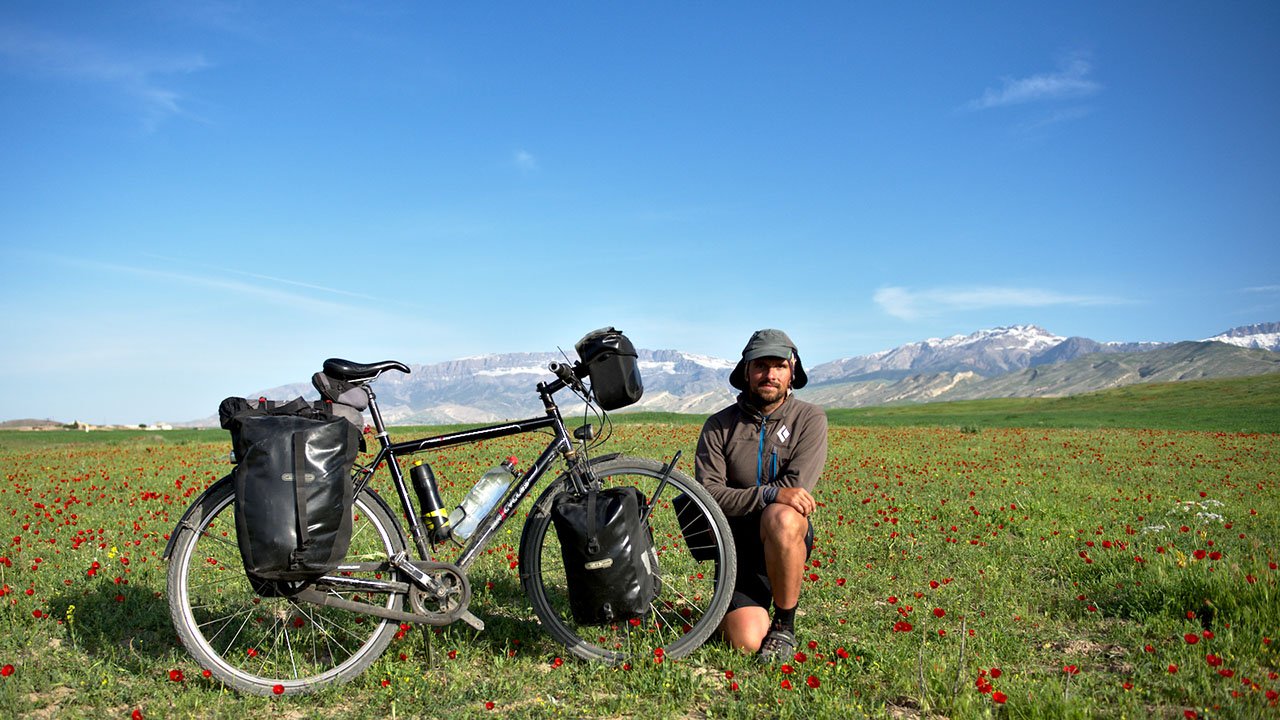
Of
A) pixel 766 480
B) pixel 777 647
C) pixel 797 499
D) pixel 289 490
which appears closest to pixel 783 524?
pixel 797 499

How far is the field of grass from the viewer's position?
4.09 metres

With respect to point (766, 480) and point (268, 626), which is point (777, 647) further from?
point (268, 626)

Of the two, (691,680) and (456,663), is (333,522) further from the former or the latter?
(691,680)

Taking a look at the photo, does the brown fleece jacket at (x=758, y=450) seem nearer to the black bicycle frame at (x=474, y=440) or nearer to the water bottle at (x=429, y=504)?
the black bicycle frame at (x=474, y=440)

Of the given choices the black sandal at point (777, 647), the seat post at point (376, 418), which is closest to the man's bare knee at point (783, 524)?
the black sandal at point (777, 647)

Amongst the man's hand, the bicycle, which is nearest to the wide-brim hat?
the man's hand

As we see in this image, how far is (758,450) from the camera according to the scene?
17.2 ft

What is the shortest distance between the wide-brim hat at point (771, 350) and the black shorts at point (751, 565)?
3.20 ft

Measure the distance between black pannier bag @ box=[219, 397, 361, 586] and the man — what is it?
2.39m

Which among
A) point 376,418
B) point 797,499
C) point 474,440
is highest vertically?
point 376,418

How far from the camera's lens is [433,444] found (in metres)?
4.71

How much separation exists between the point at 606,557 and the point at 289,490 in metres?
1.86

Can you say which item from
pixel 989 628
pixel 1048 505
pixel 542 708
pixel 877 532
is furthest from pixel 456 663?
pixel 1048 505

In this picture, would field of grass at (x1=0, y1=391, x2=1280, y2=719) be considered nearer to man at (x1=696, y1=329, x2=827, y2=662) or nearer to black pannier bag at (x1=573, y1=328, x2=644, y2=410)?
man at (x1=696, y1=329, x2=827, y2=662)
